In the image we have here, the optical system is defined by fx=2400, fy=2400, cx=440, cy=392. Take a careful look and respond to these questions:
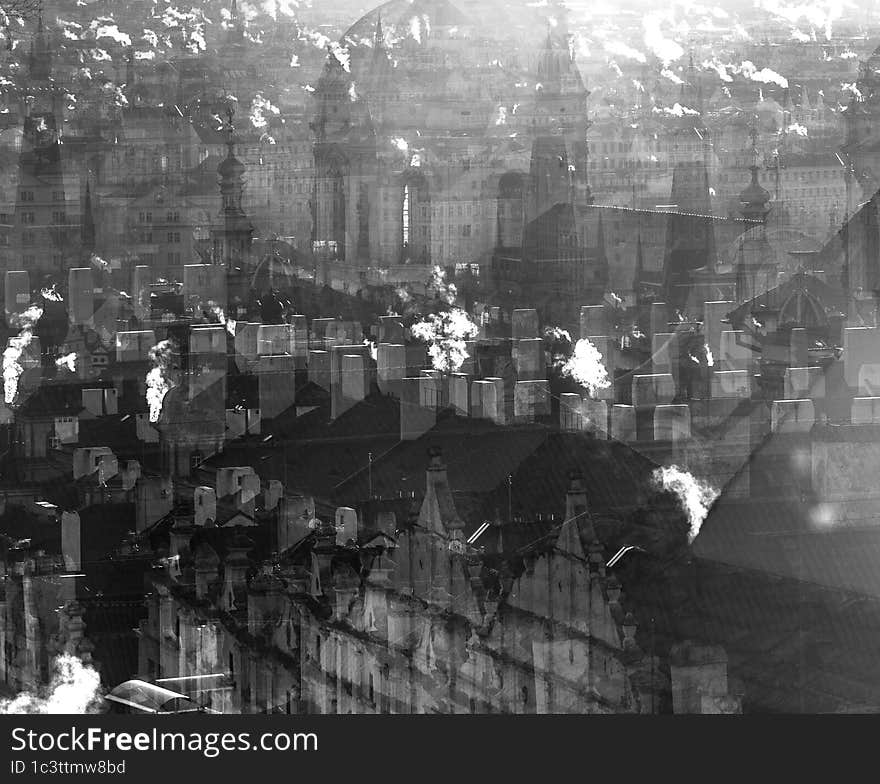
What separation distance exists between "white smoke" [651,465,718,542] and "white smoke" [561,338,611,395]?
52.6 inches

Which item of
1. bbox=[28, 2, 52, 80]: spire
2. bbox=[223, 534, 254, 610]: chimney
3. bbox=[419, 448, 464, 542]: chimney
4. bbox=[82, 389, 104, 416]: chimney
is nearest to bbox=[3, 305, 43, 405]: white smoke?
bbox=[82, 389, 104, 416]: chimney

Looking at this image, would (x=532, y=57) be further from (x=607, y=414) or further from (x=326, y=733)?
(x=326, y=733)

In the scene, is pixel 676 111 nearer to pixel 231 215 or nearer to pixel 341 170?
pixel 341 170

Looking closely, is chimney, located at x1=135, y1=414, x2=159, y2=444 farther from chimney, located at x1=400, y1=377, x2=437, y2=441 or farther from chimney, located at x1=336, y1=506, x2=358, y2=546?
chimney, located at x1=336, y1=506, x2=358, y2=546

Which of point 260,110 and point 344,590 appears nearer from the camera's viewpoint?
point 344,590

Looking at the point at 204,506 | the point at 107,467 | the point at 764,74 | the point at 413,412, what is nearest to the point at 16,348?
the point at 107,467

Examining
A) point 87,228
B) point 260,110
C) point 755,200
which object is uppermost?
point 260,110

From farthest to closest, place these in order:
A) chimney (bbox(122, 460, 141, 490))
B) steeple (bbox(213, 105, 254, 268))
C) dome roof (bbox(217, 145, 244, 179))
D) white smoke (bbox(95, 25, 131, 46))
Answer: dome roof (bbox(217, 145, 244, 179)), steeple (bbox(213, 105, 254, 268)), white smoke (bbox(95, 25, 131, 46)), chimney (bbox(122, 460, 141, 490))

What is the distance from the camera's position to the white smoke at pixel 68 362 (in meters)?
11.2

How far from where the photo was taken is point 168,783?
Answer: 6.53m

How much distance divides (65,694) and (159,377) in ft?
11.7

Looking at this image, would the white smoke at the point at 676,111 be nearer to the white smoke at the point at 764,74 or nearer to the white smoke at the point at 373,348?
the white smoke at the point at 764,74

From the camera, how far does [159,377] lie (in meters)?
11.2

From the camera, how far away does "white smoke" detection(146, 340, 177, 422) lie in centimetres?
1084
